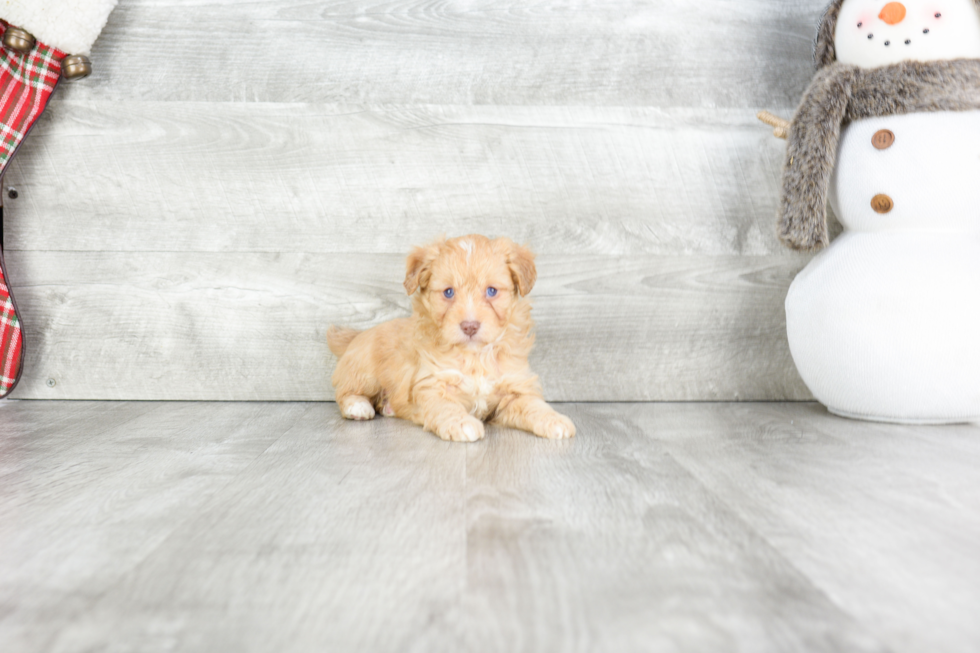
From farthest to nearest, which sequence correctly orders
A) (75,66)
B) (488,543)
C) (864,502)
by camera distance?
(75,66) < (864,502) < (488,543)

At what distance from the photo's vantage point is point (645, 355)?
1.99 metres

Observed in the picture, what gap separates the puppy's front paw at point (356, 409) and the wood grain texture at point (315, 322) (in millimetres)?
269

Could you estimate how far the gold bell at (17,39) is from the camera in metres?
1.74

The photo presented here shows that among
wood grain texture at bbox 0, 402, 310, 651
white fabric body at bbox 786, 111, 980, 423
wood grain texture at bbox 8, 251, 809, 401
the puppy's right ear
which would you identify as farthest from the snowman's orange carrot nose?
wood grain texture at bbox 0, 402, 310, 651

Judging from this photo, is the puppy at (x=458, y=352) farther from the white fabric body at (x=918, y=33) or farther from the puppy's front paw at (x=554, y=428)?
the white fabric body at (x=918, y=33)

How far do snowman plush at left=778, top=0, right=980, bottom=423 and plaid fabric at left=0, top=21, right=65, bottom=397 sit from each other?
188 centimetres

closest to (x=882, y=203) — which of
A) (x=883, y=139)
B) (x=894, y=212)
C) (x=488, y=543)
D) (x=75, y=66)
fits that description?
(x=894, y=212)

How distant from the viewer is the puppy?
1523 millimetres

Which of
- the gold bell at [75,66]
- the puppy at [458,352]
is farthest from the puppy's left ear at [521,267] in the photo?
the gold bell at [75,66]

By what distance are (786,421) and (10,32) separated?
6.94 ft

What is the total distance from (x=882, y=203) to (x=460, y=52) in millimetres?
1137

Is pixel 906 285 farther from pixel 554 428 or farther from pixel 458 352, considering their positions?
pixel 458 352

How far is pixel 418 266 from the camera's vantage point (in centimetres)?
158

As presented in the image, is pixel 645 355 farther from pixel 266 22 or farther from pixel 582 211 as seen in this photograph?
pixel 266 22
